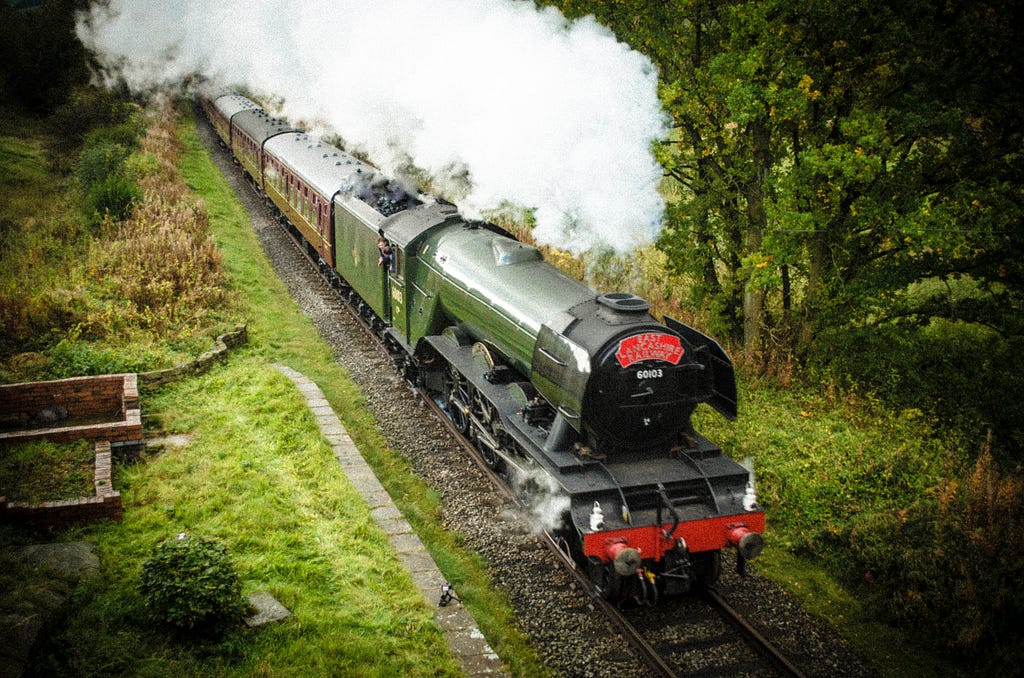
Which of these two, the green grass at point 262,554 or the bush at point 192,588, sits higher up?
the bush at point 192,588

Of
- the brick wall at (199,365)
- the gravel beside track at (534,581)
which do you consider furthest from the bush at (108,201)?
the gravel beside track at (534,581)

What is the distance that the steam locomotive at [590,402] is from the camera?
5801 mm

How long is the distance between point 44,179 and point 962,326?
63.5 feet

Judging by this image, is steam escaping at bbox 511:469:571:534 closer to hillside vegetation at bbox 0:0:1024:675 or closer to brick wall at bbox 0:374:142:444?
hillside vegetation at bbox 0:0:1024:675

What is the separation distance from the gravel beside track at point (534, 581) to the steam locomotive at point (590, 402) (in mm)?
318

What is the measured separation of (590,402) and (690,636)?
2.18 meters

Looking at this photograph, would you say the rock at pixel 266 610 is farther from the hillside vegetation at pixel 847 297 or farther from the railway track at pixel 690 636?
the railway track at pixel 690 636

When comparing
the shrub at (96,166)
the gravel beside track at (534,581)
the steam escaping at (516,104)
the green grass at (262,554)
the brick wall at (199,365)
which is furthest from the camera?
the shrub at (96,166)

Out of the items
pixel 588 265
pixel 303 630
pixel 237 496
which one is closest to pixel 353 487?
pixel 237 496

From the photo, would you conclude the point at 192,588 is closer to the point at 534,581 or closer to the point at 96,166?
the point at 534,581

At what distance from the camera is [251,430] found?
8.41 meters

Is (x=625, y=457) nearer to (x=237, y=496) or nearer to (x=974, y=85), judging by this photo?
(x=237, y=496)

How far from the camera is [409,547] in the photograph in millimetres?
6629

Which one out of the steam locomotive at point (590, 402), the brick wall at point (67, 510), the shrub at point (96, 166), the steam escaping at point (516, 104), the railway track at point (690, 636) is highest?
the steam escaping at point (516, 104)
